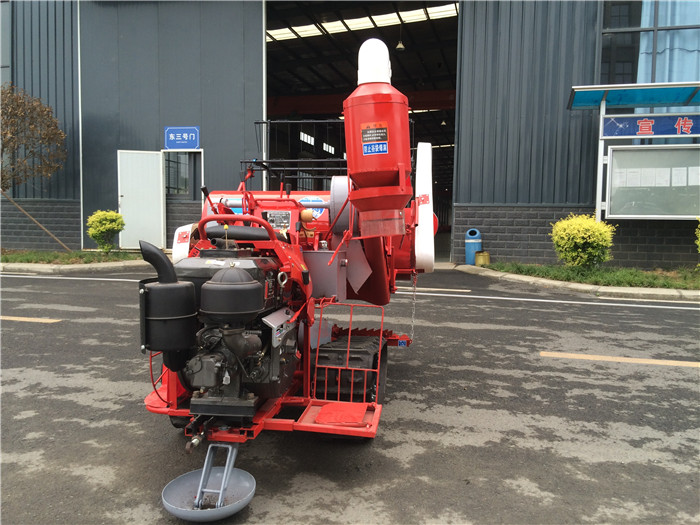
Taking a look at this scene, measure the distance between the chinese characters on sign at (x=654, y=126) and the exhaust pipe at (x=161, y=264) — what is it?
1262 cm

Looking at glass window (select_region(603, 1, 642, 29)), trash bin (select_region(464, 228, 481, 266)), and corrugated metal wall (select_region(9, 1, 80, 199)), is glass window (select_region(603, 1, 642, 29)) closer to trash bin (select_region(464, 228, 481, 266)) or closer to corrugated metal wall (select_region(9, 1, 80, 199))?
trash bin (select_region(464, 228, 481, 266))

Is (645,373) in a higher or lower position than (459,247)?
lower

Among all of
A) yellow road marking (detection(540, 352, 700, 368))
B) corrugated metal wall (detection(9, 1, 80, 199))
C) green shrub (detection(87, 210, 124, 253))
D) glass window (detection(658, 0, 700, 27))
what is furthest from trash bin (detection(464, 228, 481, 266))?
corrugated metal wall (detection(9, 1, 80, 199))

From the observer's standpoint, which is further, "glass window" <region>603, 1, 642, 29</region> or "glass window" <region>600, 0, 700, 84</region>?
"glass window" <region>603, 1, 642, 29</region>

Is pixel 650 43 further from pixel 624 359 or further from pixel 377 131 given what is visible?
pixel 377 131

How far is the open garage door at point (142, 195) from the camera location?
52.6ft

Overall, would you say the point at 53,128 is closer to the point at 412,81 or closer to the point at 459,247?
the point at 459,247

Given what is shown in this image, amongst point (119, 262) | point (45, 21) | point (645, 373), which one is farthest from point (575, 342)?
point (45, 21)

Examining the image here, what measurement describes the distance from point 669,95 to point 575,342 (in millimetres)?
9385

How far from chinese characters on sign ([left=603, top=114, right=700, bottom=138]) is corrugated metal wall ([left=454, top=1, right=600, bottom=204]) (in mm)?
1051

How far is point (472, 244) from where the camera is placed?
14.2 m

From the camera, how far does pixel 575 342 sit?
6.20 m

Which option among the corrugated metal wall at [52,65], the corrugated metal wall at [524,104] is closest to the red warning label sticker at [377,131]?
the corrugated metal wall at [524,104]

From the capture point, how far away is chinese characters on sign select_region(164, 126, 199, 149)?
1598 centimetres
